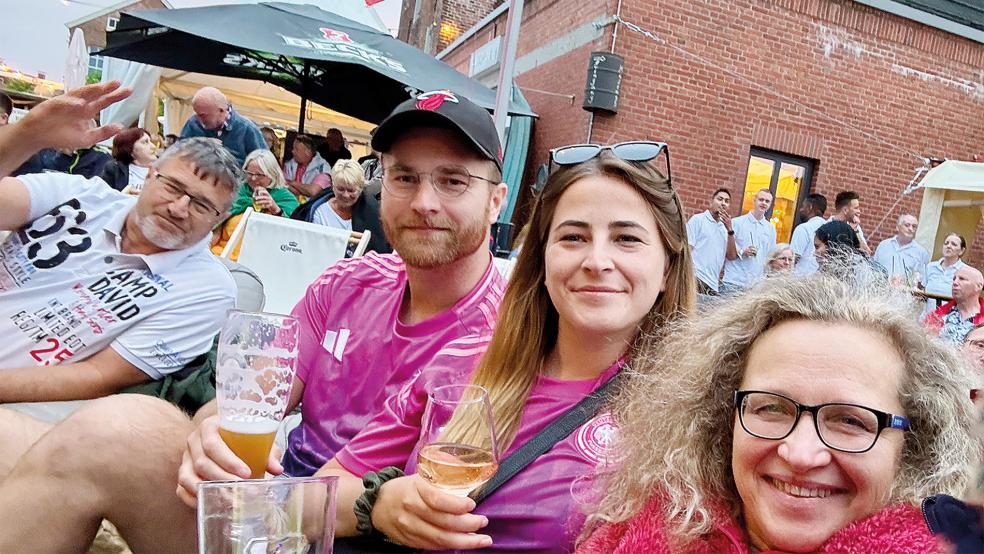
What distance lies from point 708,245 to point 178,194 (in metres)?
5.47

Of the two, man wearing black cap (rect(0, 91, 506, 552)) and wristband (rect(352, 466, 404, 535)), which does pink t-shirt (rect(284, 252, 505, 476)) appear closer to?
man wearing black cap (rect(0, 91, 506, 552))

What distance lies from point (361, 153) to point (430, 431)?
1496 cm

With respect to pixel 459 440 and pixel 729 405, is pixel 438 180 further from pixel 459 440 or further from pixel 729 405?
pixel 729 405

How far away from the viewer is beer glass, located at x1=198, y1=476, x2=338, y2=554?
0.92 m

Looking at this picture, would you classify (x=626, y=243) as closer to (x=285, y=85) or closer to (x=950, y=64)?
(x=285, y=85)

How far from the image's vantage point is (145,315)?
2.19 metres

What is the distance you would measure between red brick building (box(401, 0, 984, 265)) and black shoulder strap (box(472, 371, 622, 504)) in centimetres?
713

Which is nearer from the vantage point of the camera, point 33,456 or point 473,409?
point 473,409

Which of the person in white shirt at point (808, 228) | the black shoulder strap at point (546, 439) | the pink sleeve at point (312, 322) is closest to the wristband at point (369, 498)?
the black shoulder strap at point (546, 439)

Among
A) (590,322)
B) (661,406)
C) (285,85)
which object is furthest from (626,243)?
(285,85)

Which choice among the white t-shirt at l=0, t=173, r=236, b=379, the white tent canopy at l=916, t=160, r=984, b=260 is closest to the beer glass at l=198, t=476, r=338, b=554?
the white t-shirt at l=0, t=173, r=236, b=379

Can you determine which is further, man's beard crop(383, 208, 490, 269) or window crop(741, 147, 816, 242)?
window crop(741, 147, 816, 242)

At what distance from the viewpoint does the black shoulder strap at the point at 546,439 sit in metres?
1.33

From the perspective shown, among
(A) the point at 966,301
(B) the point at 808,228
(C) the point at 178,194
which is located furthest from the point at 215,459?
(B) the point at 808,228
